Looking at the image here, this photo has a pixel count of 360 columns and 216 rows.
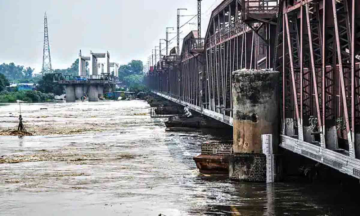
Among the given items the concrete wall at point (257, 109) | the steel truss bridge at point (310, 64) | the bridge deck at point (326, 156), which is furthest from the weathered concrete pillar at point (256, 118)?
the bridge deck at point (326, 156)

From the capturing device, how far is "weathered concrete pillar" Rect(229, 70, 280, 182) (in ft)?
107

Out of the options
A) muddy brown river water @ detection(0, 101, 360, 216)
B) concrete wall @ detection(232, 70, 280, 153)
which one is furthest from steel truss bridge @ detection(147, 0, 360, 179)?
muddy brown river water @ detection(0, 101, 360, 216)

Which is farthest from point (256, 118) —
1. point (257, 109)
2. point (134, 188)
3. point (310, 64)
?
point (134, 188)

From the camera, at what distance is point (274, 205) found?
28953 mm

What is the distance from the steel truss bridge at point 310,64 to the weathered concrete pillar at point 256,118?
72 cm

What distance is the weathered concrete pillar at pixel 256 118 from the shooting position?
32.5 meters

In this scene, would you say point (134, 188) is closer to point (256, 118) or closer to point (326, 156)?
point (256, 118)

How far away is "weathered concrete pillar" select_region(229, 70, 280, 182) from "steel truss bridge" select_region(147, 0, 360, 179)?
72cm

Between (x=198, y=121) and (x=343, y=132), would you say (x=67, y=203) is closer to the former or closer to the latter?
(x=343, y=132)

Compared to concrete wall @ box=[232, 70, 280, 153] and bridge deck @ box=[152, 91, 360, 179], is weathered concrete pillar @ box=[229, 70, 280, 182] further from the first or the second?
bridge deck @ box=[152, 91, 360, 179]

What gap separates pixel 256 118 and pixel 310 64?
3137 mm

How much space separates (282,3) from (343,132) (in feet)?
26.9

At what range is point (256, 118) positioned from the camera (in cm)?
3259

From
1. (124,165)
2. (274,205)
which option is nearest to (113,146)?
(124,165)
